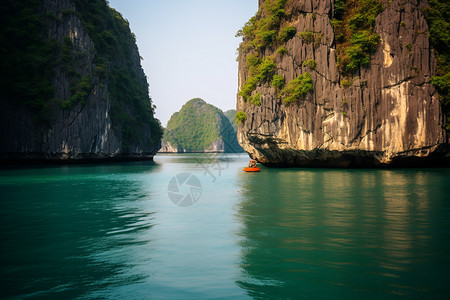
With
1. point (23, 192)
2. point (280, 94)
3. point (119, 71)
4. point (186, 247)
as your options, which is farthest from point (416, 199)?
point (119, 71)

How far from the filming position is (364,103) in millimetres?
25016

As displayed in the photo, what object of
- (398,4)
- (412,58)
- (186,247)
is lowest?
(186,247)

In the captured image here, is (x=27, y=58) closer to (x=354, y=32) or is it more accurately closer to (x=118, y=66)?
(x=118, y=66)

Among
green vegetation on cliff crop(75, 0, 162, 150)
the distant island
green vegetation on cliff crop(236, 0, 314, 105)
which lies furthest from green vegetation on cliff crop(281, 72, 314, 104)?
the distant island

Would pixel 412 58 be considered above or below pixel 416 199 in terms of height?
above

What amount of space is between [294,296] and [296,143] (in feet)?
81.0

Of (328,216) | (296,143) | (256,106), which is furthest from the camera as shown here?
(256,106)

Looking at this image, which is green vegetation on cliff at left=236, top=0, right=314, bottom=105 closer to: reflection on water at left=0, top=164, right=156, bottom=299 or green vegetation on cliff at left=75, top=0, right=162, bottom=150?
green vegetation on cliff at left=75, top=0, right=162, bottom=150

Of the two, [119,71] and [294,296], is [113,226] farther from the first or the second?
[119,71]

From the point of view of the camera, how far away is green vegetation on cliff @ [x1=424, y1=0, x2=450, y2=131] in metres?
23.2

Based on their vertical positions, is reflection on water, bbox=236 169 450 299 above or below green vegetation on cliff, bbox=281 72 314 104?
below

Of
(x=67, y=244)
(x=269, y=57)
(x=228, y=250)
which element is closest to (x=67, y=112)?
(x=269, y=57)

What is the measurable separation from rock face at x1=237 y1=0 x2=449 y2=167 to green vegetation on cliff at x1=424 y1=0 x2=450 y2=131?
0.69 m

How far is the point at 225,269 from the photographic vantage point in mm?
4770
